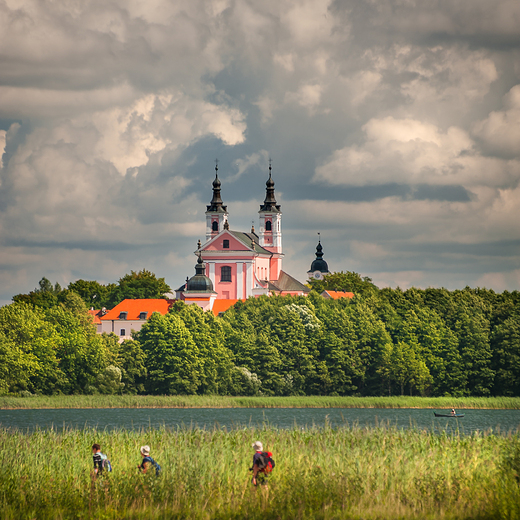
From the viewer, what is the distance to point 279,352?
252 ft

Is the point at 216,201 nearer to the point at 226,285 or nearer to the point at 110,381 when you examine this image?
the point at 226,285

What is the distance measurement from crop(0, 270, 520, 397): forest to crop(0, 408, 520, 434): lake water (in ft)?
20.1

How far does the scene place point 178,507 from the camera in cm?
2000

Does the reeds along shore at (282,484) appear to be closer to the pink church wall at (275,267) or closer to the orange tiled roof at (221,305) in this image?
the orange tiled roof at (221,305)

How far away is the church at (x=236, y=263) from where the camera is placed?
102 metres

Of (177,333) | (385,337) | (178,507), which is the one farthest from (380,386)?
(178,507)

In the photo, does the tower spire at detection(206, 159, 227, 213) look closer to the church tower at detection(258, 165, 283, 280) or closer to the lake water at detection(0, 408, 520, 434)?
the church tower at detection(258, 165, 283, 280)

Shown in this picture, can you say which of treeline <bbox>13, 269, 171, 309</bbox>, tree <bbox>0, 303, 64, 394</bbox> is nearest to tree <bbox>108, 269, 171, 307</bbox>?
treeline <bbox>13, 269, 171, 309</bbox>

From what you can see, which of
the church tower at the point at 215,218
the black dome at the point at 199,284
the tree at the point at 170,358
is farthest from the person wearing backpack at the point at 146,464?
the church tower at the point at 215,218

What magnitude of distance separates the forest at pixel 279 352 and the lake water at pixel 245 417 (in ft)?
20.1

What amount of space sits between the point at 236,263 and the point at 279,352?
3654cm

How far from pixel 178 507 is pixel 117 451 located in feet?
19.6

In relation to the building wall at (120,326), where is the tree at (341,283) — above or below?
A: above

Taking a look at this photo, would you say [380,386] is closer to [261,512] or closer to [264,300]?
[264,300]
